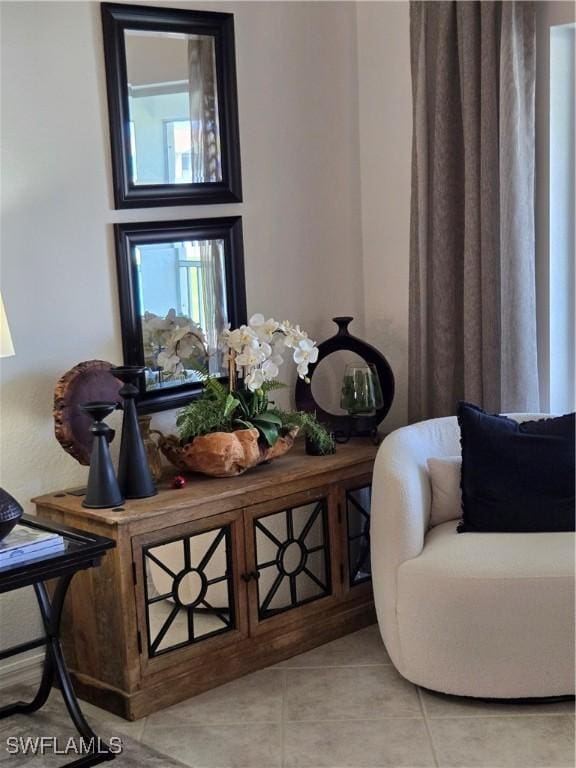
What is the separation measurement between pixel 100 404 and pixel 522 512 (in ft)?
4.26

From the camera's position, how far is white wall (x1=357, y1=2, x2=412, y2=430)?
13.4ft

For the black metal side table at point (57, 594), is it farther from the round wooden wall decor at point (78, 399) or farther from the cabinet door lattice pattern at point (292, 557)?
the cabinet door lattice pattern at point (292, 557)

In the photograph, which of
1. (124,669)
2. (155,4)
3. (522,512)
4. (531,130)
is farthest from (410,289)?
(124,669)

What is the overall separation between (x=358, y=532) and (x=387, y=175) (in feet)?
4.62

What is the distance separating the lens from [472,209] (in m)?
3.72

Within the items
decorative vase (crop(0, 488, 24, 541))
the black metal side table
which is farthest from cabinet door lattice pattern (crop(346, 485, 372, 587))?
decorative vase (crop(0, 488, 24, 541))

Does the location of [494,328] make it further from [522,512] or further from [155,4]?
[155,4]

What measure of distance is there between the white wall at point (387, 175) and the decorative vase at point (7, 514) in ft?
6.25

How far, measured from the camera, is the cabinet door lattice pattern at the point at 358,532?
3701 millimetres

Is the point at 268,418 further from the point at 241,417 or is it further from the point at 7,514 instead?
the point at 7,514

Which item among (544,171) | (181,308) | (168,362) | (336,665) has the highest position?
(544,171)

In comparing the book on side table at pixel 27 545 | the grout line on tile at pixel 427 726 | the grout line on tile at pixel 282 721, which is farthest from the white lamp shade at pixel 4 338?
the grout line on tile at pixel 427 726

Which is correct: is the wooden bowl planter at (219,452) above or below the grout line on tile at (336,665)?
above

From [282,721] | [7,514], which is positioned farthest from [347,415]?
[7,514]
